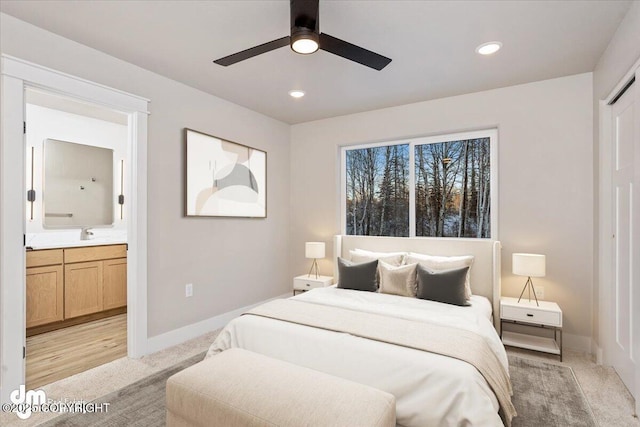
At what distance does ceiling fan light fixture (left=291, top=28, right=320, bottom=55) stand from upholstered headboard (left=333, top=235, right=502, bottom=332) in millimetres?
2526

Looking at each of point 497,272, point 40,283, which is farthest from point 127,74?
point 497,272

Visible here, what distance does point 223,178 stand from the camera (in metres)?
3.86

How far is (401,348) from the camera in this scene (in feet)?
6.24

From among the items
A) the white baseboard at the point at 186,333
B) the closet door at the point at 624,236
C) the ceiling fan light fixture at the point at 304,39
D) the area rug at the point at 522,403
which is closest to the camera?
the ceiling fan light fixture at the point at 304,39

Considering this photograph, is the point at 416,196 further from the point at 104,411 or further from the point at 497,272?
the point at 104,411

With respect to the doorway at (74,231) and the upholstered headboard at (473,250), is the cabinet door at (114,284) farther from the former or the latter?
the upholstered headboard at (473,250)

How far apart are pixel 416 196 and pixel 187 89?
2.88 metres

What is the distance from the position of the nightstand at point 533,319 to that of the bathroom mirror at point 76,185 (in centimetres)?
505

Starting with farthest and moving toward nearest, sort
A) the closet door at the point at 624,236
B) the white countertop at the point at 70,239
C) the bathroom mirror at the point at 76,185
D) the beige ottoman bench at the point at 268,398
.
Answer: the bathroom mirror at the point at 76,185 < the white countertop at the point at 70,239 < the closet door at the point at 624,236 < the beige ottoman bench at the point at 268,398

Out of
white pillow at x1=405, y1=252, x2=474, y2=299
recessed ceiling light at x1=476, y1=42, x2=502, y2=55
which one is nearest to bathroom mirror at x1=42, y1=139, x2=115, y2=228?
white pillow at x1=405, y1=252, x2=474, y2=299

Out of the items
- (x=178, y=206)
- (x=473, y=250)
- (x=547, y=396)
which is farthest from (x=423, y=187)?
(x=178, y=206)

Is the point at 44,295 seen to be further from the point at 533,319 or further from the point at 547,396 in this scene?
the point at 533,319

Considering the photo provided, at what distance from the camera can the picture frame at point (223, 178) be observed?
350 cm

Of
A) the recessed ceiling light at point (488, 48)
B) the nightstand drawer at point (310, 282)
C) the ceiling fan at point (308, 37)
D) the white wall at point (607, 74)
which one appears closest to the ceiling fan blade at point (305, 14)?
the ceiling fan at point (308, 37)
